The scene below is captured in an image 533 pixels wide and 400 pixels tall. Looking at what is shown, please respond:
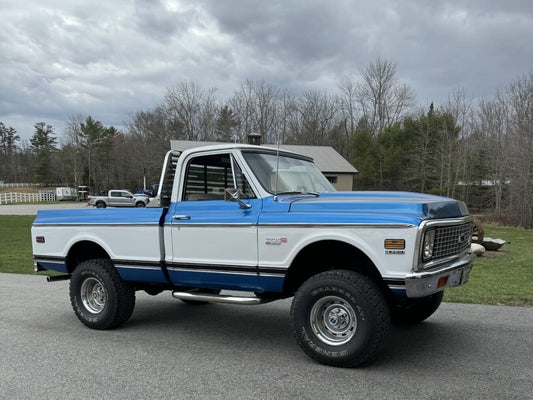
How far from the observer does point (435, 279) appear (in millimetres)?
3953

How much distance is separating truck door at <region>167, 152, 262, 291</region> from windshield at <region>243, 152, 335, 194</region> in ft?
0.62

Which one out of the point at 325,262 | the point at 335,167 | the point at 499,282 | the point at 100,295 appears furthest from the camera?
the point at 335,167

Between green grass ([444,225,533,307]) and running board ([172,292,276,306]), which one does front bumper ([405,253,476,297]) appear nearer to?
running board ([172,292,276,306])

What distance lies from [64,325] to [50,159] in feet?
316

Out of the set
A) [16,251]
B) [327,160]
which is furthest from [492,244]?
[327,160]

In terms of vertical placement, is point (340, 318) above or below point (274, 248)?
below

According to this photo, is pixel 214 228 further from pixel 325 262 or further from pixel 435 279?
pixel 435 279

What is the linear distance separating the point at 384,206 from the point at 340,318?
116 cm

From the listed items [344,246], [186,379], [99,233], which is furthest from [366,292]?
[99,233]

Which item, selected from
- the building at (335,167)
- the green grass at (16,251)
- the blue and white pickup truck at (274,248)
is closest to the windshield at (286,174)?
the blue and white pickup truck at (274,248)

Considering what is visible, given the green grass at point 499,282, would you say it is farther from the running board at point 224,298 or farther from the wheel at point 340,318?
the running board at point 224,298

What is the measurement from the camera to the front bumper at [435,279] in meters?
3.80

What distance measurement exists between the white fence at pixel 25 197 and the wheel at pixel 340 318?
63.0 meters

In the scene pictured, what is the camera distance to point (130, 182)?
71.3 m
